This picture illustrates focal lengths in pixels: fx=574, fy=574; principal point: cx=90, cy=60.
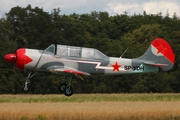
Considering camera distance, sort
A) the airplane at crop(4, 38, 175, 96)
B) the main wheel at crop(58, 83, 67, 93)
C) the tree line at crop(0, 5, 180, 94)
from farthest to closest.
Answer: the tree line at crop(0, 5, 180, 94), the main wheel at crop(58, 83, 67, 93), the airplane at crop(4, 38, 175, 96)

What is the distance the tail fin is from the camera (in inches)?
1281

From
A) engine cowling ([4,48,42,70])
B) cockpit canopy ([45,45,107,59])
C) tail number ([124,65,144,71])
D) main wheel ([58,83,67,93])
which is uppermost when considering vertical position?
cockpit canopy ([45,45,107,59])

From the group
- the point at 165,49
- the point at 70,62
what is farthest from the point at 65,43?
the point at 70,62

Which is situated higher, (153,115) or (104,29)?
(104,29)

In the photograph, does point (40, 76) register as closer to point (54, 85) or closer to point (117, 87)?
point (54, 85)

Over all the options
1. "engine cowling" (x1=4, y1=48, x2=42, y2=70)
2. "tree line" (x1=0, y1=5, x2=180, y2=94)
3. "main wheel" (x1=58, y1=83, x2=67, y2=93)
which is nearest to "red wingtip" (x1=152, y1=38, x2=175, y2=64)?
"main wheel" (x1=58, y1=83, x2=67, y2=93)

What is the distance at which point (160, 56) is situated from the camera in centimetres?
3294

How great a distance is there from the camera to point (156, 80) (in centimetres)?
6869

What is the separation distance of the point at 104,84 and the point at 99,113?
120 feet

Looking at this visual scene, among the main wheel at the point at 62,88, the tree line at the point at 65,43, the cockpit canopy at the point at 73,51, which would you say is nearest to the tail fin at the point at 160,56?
the cockpit canopy at the point at 73,51

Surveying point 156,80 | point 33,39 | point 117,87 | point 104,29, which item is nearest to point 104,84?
point 117,87

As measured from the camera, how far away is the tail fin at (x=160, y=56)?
32531 millimetres

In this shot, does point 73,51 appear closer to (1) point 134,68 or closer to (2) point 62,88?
(2) point 62,88

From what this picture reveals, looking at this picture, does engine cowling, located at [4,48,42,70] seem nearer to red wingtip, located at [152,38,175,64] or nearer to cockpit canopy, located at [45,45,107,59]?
cockpit canopy, located at [45,45,107,59]
